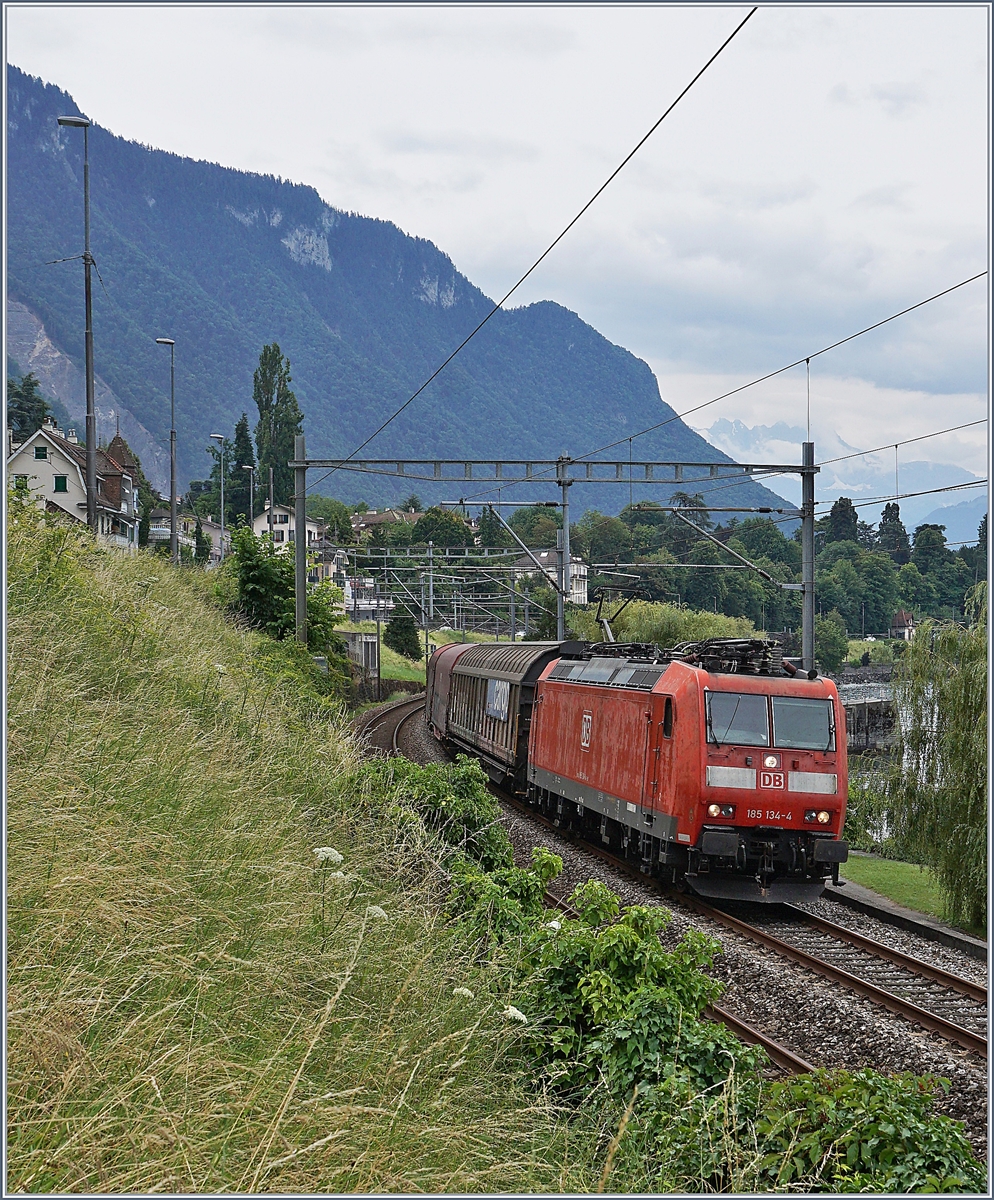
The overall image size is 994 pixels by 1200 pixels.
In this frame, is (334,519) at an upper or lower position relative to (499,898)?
upper

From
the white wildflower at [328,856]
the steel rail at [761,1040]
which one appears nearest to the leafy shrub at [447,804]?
the steel rail at [761,1040]

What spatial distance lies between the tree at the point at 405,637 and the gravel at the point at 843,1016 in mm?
71174

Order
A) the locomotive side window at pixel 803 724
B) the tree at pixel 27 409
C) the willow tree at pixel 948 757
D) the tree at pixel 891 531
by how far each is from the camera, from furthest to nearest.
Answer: the tree at pixel 27 409 < the tree at pixel 891 531 < the willow tree at pixel 948 757 < the locomotive side window at pixel 803 724

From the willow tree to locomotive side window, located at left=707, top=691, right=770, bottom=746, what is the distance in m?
4.08

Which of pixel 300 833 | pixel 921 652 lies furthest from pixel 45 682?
pixel 921 652

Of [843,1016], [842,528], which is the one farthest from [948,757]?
[842,528]

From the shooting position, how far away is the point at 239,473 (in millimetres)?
111500

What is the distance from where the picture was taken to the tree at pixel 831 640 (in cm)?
5603

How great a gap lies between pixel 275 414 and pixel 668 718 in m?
83.6

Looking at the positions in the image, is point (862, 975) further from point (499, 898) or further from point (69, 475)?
point (69, 475)

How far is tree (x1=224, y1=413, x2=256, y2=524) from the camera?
10506 cm

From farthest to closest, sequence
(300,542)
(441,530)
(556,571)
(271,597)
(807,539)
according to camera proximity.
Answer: (441,530)
(556,571)
(271,597)
(300,542)
(807,539)

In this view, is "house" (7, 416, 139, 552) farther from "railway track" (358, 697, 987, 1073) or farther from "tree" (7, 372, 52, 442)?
"railway track" (358, 697, 987, 1073)

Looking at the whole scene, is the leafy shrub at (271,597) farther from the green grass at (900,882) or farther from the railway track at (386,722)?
the green grass at (900,882)
